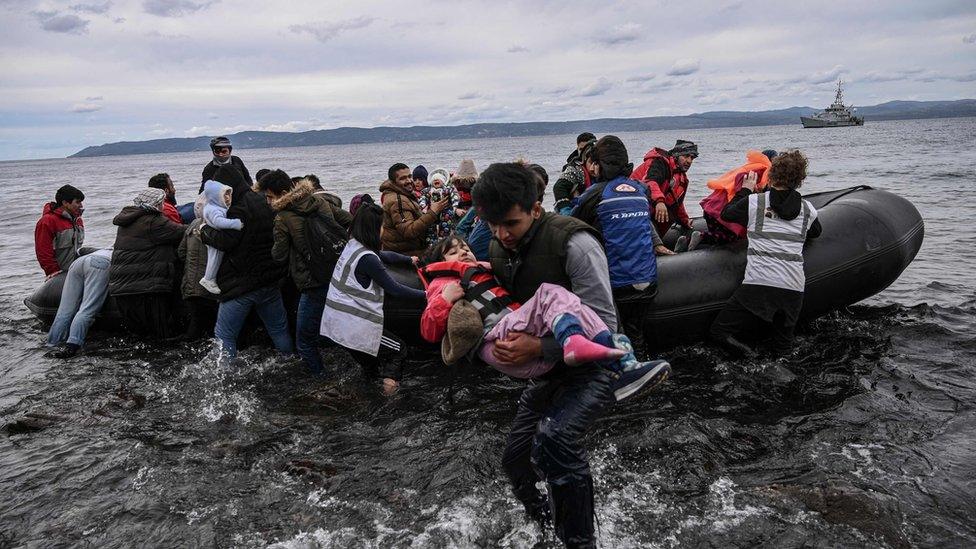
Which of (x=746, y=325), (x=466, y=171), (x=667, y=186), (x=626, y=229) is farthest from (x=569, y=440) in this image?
(x=466, y=171)

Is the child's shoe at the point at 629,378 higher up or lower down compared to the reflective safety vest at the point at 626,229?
lower down

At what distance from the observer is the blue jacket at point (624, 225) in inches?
202

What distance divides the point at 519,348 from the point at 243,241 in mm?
3831

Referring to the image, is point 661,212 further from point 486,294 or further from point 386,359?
point 486,294

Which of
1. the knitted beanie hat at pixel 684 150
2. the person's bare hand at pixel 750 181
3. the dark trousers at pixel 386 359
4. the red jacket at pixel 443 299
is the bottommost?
the dark trousers at pixel 386 359

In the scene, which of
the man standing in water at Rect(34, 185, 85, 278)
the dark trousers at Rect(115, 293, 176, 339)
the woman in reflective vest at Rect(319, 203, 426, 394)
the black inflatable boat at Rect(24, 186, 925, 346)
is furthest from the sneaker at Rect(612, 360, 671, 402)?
the man standing in water at Rect(34, 185, 85, 278)

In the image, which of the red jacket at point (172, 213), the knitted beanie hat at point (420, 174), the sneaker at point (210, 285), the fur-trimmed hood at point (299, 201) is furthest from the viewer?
the knitted beanie hat at point (420, 174)

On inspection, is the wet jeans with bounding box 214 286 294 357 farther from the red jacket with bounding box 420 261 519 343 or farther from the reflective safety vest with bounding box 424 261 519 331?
the reflective safety vest with bounding box 424 261 519 331

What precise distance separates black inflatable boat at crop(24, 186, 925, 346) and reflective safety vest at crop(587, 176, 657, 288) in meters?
0.74

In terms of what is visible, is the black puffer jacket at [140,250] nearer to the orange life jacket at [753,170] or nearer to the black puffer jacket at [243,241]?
the black puffer jacket at [243,241]

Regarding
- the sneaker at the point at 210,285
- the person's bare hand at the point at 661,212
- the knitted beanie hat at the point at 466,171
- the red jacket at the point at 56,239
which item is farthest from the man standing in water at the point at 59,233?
the person's bare hand at the point at 661,212

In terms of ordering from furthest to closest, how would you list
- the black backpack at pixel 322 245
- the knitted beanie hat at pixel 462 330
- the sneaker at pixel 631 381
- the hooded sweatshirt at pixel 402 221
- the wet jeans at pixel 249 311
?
the hooded sweatshirt at pixel 402 221 → the wet jeans at pixel 249 311 → the black backpack at pixel 322 245 → the knitted beanie hat at pixel 462 330 → the sneaker at pixel 631 381

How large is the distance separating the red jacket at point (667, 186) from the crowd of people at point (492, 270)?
0.03 metres

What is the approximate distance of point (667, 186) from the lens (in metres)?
7.50
